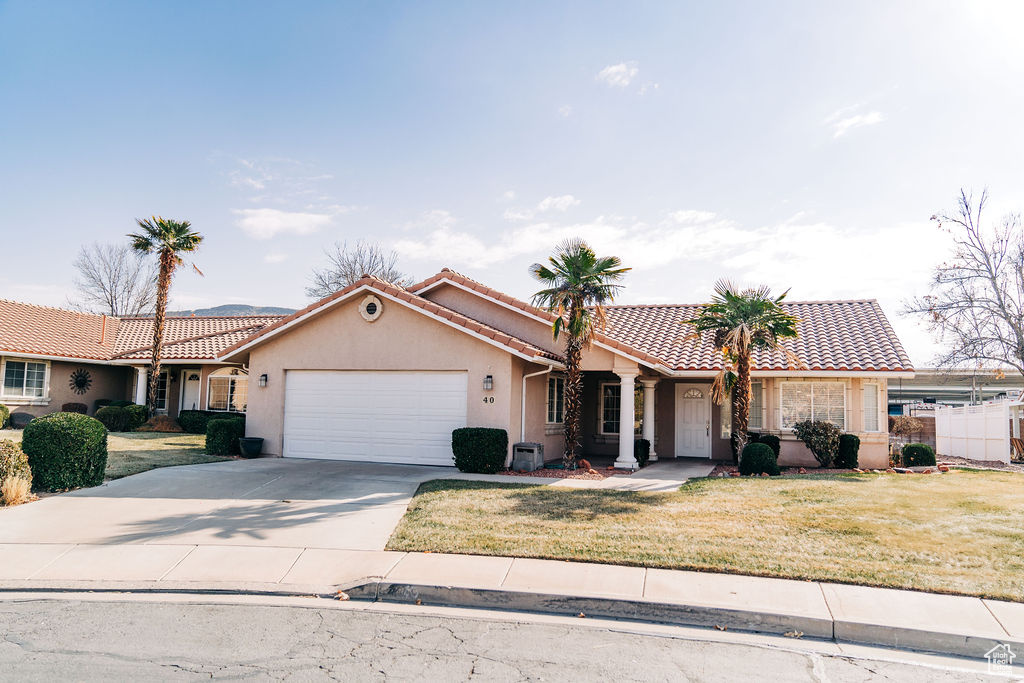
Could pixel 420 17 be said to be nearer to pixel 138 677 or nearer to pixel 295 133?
pixel 295 133

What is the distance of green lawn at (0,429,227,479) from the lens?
45.5 feet

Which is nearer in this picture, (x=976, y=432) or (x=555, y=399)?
(x=555, y=399)

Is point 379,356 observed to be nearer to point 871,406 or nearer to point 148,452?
point 148,452

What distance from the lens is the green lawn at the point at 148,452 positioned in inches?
546

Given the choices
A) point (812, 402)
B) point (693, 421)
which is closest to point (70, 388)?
point (693, 421)

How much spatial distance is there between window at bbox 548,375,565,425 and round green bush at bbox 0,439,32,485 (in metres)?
11.2

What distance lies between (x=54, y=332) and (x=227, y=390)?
7376mm

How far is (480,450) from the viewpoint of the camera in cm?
1426

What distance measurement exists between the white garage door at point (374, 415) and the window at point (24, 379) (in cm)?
1409

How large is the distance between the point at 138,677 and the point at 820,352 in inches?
702

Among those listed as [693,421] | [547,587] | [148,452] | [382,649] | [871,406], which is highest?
[871,406]

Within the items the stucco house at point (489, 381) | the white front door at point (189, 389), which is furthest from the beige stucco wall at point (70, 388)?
the stucco house at point (489, 381)

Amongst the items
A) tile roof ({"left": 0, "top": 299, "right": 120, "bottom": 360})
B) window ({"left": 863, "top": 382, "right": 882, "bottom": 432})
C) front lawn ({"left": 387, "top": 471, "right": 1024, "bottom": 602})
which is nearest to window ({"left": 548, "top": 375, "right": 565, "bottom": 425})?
front lawn ({"left": 387, "top": 471, "right": 1024, "bottom": 602})

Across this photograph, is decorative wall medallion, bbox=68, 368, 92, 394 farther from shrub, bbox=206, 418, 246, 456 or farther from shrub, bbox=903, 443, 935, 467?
shrub, bbox=903, 443, 935, 467
